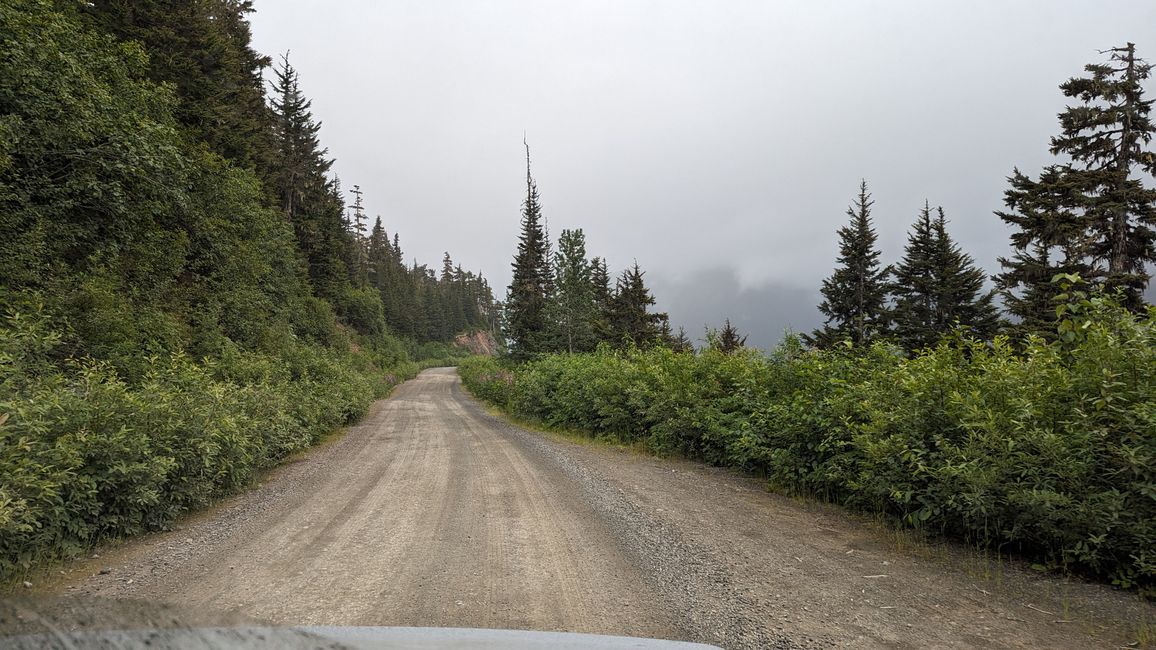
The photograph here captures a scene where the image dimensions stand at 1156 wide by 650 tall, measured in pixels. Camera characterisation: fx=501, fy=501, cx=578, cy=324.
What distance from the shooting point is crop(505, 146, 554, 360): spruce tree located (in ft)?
103

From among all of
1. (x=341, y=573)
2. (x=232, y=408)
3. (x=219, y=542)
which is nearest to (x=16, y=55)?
(x=232, y=408)

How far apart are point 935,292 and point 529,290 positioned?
23652 mm

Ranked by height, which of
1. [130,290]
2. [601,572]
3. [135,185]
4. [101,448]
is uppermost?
[135,185]

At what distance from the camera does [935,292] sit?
28.2 m

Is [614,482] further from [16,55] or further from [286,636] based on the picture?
[16,55]

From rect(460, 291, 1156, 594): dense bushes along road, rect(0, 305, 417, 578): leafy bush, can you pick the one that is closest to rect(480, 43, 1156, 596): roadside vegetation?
rect(460, 291, 1156, 594): dense bushes along road

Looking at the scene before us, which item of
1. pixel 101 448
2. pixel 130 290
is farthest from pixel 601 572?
pixel 130 290

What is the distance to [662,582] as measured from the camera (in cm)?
404

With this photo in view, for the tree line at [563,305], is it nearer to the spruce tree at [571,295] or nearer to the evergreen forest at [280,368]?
the spruce tree at [571,295]

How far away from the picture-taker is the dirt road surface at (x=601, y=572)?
3.33 meters

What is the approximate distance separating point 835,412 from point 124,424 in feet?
25.9

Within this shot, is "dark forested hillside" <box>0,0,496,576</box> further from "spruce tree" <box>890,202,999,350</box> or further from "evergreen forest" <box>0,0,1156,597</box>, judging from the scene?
"spruce tree" <box>890,202,999,350</box>

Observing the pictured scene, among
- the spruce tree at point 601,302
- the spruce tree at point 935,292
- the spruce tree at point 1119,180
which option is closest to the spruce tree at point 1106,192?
the spruce tree at point 1119,180

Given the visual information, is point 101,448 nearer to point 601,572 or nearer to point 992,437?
point 601,572
